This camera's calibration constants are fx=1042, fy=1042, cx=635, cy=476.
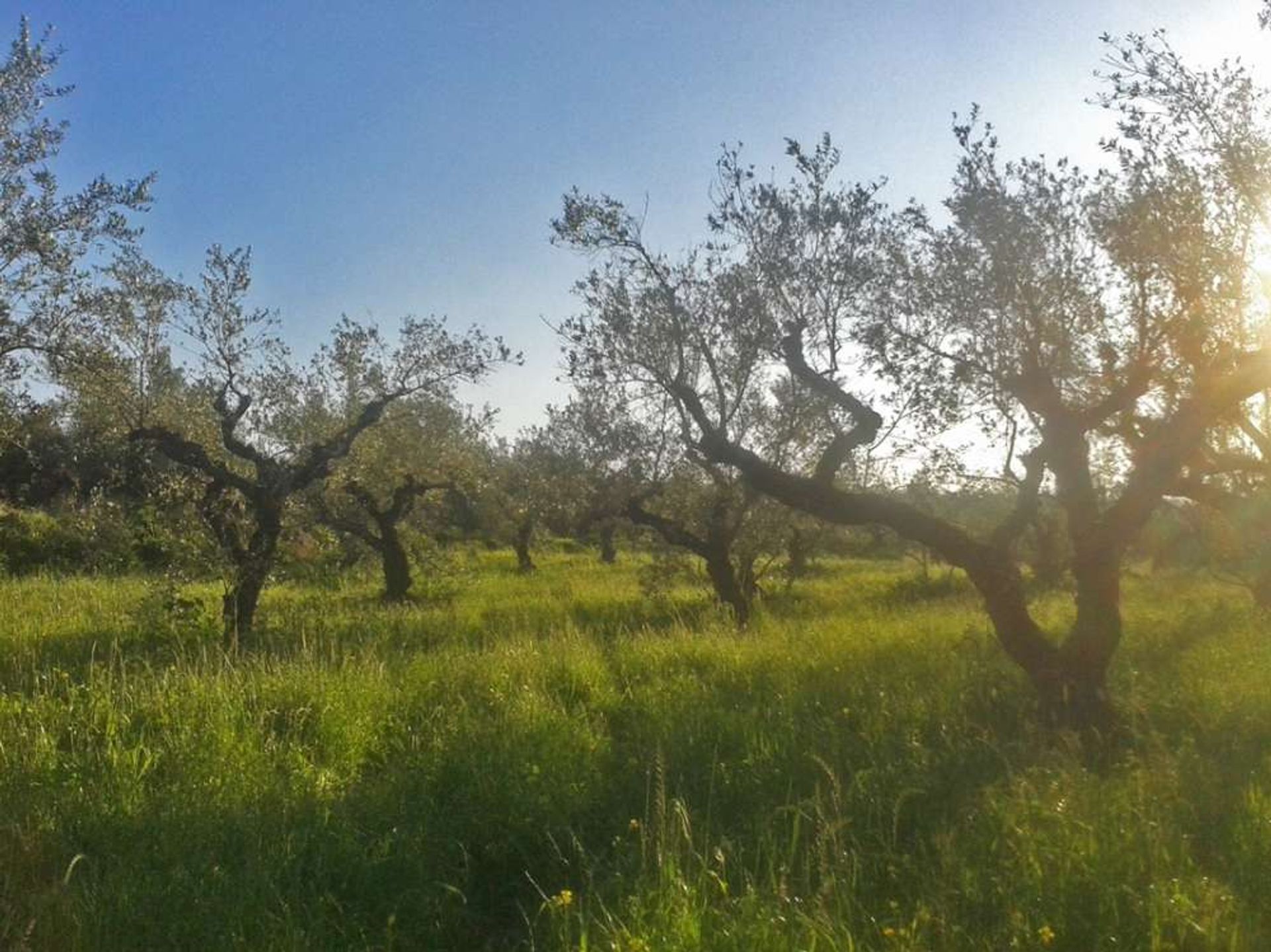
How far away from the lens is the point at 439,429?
2172 centimetres

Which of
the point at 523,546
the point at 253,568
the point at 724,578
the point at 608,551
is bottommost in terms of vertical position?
the point at 724,578

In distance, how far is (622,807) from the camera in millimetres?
6328

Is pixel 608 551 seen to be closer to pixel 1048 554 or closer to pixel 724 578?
pixel 724 578

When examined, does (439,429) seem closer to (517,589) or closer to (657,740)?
(517,589)

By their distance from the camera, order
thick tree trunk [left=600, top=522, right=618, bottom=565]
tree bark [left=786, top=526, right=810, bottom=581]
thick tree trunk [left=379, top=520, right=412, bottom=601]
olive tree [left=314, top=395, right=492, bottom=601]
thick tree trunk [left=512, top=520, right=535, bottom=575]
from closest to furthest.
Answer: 1. olive tree [left=314, top=395, right=492, bottom=601]
2. tree bark [left=786, top=526, right=810, bottom=581]
3. thick tree trunk [left=379, top=520, right=412, bottom=601]
4. thick tree trunk [left=512, top=520, right=535, bottom=575]
5. thick tree trunk [left=600, top=522, right=618, bottom=565]

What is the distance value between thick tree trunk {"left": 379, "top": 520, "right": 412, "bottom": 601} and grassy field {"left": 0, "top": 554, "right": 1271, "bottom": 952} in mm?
12611

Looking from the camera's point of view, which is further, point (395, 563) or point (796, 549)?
point (395, 563)

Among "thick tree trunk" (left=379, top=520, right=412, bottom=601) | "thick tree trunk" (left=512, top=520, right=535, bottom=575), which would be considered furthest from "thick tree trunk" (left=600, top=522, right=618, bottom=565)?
"thick tree trunk" (left=379, top=520, right=412, bottom=601)

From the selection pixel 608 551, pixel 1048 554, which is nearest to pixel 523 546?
pixel 608 551

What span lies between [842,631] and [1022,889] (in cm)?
871

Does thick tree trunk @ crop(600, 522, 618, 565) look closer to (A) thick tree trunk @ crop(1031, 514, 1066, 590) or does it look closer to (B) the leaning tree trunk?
(A) thick tree trunk @ crop(1031, 514, 1066, 590)

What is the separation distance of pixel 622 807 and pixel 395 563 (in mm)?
18082

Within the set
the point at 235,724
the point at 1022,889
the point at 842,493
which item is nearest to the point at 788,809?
the point at 1022,889

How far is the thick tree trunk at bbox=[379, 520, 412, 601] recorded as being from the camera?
23.3 m
